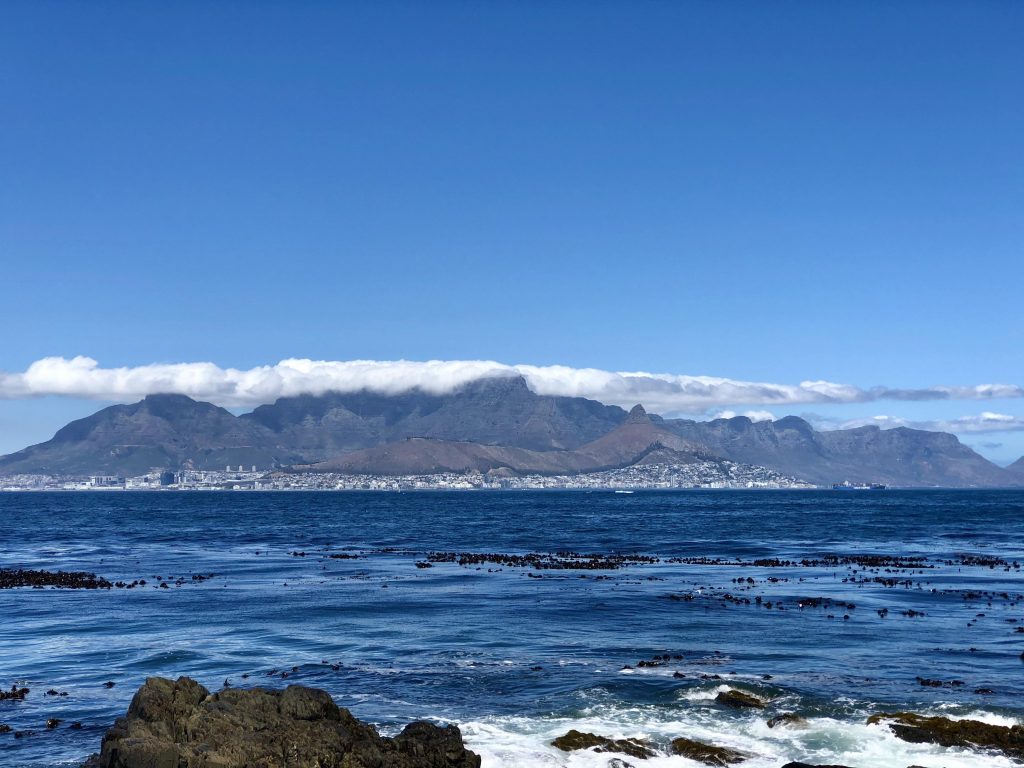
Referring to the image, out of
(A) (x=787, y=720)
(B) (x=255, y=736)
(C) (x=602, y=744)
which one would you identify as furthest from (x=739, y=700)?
(B) (x=255, y=736)

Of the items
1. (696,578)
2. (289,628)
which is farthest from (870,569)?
(289,628)

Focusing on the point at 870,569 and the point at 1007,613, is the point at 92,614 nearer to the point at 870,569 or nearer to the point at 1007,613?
the point at 1007,613

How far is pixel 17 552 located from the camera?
351 ft

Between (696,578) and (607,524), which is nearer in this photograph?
(696,578)

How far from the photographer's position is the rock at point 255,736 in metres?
22.6

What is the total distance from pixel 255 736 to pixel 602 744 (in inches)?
465

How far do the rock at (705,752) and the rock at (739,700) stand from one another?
4.82m

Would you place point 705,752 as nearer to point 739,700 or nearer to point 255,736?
point 739,700

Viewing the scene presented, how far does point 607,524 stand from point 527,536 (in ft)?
117

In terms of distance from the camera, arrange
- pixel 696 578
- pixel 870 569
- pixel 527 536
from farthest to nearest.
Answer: pixel 527 536, pixel 870 569, pixel 696 578

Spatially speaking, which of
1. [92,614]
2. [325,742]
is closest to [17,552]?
[92,614]

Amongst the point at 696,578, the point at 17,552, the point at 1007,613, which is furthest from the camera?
the point at 17,552

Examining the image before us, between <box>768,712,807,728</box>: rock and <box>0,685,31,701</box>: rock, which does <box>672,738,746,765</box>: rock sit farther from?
<box>0,685,31,701</box>: rock

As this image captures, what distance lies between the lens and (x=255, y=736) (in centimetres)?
2386
